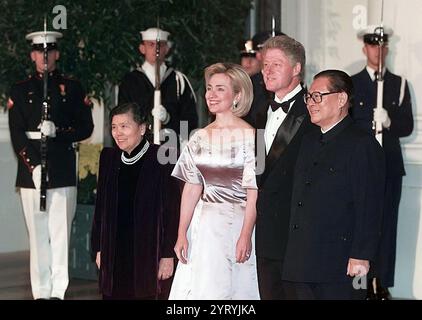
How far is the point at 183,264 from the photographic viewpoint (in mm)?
6832

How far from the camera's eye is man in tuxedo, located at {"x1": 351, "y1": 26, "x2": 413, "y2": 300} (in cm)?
937

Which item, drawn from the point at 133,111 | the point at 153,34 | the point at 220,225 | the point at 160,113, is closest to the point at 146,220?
the point at 220,225

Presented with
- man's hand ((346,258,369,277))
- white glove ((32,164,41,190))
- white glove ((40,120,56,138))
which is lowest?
man's hand ((346,258,369,277))

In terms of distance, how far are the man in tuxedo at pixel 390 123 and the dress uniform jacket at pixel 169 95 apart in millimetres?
1362

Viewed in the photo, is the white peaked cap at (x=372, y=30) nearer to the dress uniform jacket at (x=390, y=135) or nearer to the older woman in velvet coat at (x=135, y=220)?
the dress uniform jacket at (x=390, y=135)

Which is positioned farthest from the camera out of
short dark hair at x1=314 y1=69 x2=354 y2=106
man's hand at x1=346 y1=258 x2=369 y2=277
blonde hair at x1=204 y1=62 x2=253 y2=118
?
blonde hair at x1=204 y1=62 x2=253 y2=118

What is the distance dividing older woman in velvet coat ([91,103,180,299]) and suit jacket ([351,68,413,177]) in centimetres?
267

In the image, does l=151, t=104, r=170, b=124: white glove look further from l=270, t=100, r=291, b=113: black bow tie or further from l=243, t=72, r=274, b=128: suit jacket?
l=270, t=100, r=291, b=113: black bow tie

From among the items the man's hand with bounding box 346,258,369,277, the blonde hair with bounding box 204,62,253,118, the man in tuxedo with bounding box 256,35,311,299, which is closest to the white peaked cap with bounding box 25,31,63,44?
the blonde hair with bounding box 204,62,253,118

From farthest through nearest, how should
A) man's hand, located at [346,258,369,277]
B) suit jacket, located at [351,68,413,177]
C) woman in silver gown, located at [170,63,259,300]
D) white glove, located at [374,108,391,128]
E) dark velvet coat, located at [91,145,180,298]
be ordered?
suit jacket, located at [351,68,413,177] < white glove, located at [374,108,391,128] < dark velvet coat, located at [91,145,180,298] < woman in silver gown, located at [170,63,259,300] < man's hand, located at [346,258,369,277]

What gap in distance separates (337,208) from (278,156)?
0.55 m

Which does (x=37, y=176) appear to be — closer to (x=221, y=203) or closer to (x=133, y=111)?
(x=133, y=111)

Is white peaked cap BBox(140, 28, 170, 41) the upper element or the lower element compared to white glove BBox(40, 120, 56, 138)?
upper

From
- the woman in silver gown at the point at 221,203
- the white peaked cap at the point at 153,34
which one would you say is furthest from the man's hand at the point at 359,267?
the white peaked cap at the point at 153,34
